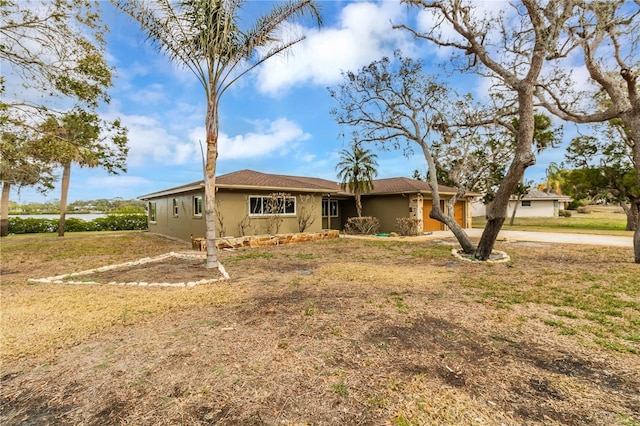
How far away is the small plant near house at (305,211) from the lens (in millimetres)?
15953

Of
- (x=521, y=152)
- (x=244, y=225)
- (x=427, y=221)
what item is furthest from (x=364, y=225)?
(x=521, y=152)

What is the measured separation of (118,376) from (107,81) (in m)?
8.60

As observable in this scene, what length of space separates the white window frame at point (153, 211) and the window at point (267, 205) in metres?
9.53

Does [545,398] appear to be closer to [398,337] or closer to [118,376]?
[398,337]

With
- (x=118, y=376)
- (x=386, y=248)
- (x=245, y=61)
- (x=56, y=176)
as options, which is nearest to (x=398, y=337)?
(x=118, y=376)

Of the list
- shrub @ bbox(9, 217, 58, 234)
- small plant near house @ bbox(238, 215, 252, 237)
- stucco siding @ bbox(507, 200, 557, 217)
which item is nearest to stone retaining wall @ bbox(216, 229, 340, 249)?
small plant near house @ bbox(238, 215, 252, 237)

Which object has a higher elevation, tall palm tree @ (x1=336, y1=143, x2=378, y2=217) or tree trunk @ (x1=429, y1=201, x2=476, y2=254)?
tall palm tree @ (x1=336, y1=143, x2=378, y2=217)

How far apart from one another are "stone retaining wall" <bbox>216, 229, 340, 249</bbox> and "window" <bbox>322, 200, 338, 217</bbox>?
398 cm

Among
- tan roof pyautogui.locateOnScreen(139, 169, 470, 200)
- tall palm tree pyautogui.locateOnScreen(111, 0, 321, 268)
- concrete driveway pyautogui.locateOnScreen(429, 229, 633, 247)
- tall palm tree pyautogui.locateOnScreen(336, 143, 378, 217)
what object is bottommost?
concrete driveway pyautogui.locateOnScreen(429, 229, 633, 247)

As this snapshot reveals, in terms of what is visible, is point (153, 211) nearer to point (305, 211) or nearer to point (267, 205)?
point (267, 205)

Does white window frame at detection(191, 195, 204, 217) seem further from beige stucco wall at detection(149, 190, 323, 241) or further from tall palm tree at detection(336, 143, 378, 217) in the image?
tall palm tree at detection(336, 143, 378, 217)

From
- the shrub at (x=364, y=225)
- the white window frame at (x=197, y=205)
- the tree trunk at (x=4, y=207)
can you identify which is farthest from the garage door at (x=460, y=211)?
the tree trunk at (x=4, y=207)

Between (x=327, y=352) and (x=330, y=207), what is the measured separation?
691 inches

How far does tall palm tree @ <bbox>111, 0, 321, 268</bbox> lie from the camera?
7.64m
